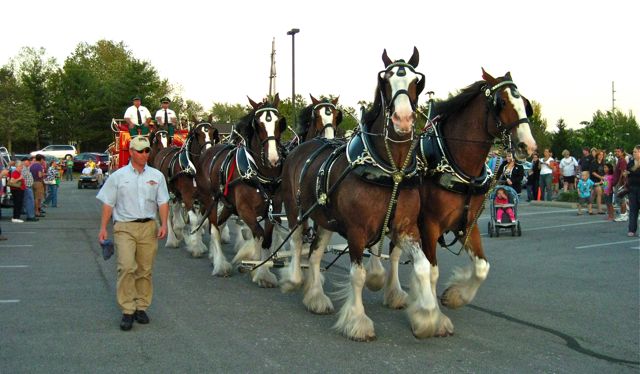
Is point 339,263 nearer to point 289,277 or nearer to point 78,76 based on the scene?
point 289,277

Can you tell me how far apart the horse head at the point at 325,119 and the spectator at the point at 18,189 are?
11323 millimetres

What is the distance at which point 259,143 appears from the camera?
391 inches

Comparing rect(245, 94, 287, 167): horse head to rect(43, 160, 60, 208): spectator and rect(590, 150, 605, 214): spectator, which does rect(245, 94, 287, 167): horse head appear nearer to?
rect(590, 150, 605, 214): spectator

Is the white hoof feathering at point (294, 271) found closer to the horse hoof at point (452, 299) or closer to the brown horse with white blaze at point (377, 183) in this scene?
the brown horse with white blaze at point (377, 183)

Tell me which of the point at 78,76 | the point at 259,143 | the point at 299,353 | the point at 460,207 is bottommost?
the point at 299,353

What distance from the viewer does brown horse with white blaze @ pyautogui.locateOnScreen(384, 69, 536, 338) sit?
6859 mm

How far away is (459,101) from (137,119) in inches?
427

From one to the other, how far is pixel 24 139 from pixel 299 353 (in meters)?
69.3

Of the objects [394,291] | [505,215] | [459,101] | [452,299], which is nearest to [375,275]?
[394,291]

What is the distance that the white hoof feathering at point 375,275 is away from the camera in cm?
859

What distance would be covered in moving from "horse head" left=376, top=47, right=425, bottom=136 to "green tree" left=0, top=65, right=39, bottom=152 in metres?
63.5

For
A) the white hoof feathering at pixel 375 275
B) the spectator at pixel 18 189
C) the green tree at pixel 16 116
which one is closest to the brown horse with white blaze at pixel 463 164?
the white hoof feathering at pixel 375 275


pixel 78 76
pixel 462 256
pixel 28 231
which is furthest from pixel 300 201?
pixel 78 76

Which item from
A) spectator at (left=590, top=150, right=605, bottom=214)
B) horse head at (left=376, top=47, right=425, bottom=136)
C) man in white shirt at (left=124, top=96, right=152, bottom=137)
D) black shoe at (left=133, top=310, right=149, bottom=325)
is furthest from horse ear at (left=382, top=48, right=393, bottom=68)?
spectator at (left=590, top=150, right=605, bottom=214)
